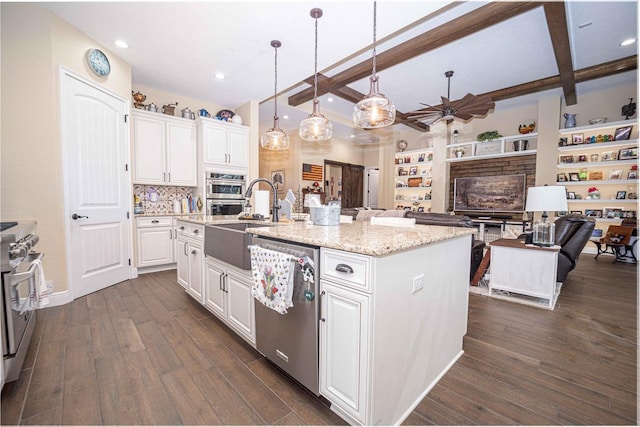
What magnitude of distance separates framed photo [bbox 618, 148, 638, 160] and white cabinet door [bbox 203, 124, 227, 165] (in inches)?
294

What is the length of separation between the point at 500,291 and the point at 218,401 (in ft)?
10.4

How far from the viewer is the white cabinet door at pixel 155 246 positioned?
3.72 meters

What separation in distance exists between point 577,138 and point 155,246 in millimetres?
8240

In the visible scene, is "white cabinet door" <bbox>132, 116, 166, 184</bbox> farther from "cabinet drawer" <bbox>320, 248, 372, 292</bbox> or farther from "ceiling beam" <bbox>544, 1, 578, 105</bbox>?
"ceiling beam" <bbox>544, 1, 578, 105</bbox>

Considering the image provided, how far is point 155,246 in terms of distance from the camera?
3840 millimetres

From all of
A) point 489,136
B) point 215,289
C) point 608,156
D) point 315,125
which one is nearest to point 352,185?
point 489,136

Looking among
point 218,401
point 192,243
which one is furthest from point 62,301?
point 218,401

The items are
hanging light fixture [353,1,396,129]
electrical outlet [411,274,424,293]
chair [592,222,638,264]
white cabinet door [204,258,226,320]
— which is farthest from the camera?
chair [592,222,638,264]

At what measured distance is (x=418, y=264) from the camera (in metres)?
1.34

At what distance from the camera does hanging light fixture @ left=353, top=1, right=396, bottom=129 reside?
242cm

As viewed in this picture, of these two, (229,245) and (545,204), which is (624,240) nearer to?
(545,204)

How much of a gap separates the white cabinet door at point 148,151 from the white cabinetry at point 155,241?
627 millimetres

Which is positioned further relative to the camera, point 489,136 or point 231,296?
point 489,136

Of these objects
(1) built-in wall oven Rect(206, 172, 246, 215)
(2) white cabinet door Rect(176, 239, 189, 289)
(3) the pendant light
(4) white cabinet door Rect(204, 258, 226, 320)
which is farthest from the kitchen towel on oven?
(1) built-in wall oven Rect(206, 172, 246, 215)
